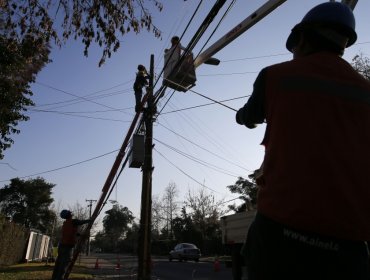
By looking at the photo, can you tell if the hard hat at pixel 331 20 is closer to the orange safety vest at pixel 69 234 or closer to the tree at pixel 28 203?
the orange safety vest at pixel 69 234

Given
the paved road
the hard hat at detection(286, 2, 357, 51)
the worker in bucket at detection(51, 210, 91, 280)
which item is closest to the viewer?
the hard hat at detection(286, 2, 357, 51)

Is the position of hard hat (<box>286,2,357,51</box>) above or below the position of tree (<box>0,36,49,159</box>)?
below

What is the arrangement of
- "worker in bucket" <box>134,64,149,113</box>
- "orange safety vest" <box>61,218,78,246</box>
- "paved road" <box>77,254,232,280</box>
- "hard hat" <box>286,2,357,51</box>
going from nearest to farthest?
"hard hat" <box>286,2,357,51</box>, "orange safety vest" <box>61,218,78,246</box>, "worker in bucket" <box>134,64,149,113</box>, "paved road" <box>77,254,232,280</box>

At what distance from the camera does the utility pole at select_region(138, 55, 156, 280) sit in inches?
518

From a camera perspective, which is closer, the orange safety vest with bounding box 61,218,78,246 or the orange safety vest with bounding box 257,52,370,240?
the orange safety vest with bounding box 257,52,370,240

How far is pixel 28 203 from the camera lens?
6197 cm

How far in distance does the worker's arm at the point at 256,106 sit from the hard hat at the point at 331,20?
0.31 metres

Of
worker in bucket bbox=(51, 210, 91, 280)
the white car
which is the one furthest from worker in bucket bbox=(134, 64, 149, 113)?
the white car

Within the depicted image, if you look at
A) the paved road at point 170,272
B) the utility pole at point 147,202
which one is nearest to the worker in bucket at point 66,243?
the utility pole at point 147,202

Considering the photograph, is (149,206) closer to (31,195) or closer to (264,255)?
(264,255)

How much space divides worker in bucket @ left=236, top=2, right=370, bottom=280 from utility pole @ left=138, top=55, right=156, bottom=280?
1140 centimetres

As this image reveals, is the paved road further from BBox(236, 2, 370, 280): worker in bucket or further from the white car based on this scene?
BBox(236, 2, 370, 280): worker in bucket

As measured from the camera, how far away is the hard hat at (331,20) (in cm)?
196

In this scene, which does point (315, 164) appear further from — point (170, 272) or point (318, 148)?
point (170, 272)
